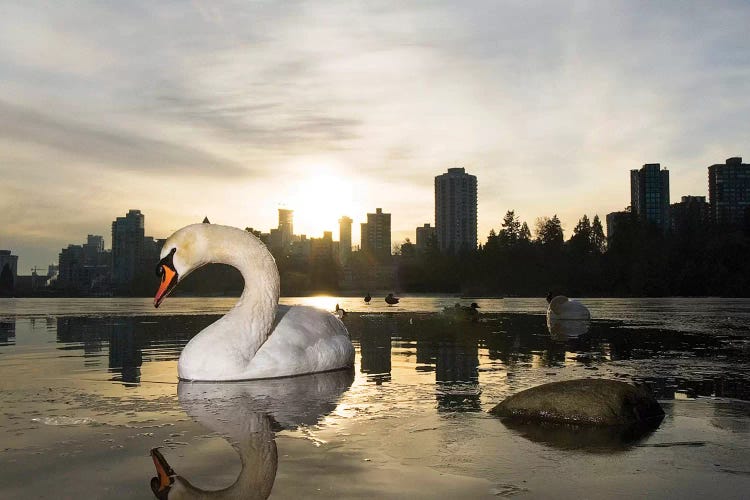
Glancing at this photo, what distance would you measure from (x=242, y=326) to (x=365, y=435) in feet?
14.2

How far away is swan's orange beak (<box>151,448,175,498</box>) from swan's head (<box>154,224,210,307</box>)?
5.08m

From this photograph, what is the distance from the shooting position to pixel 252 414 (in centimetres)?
776

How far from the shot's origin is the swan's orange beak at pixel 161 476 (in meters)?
4.92

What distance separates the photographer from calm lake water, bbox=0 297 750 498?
505 centimetres

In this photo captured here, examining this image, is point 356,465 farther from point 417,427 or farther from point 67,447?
point 67,447

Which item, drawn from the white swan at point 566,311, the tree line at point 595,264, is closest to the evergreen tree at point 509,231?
the tree line at point 595,264

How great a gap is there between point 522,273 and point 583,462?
5561 inches

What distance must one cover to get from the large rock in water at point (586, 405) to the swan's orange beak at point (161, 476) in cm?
378

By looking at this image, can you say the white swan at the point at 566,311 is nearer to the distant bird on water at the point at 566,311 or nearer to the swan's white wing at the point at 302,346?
the distant bird on water at the point at 566,311

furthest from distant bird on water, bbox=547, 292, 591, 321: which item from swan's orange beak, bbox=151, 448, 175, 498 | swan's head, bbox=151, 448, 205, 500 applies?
swan's head, bbox=151, 448, 205, 500

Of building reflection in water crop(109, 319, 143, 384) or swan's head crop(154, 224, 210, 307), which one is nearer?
swan's head crop(154, 224, 210, 307)

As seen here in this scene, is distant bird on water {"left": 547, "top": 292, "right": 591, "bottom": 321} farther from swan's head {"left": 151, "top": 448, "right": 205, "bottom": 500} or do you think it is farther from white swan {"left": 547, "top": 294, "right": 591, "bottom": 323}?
swan's head {"left": 151, "top": 448, "right": 205, "bottom": 500}

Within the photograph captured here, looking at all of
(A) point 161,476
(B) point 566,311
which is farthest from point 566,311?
(A) point 161,476

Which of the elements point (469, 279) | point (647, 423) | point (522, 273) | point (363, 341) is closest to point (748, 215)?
point (522, 273)
